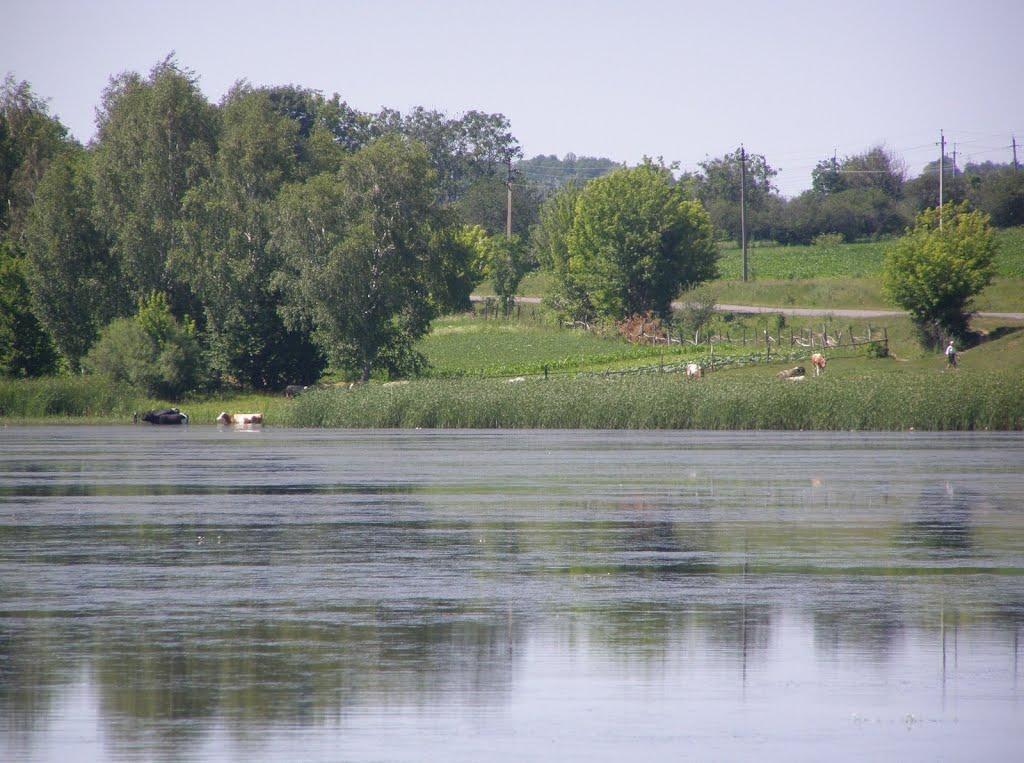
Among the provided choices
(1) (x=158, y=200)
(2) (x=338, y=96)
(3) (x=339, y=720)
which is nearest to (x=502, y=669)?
(3) (x=339, y=720)

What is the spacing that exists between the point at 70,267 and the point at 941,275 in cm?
4990

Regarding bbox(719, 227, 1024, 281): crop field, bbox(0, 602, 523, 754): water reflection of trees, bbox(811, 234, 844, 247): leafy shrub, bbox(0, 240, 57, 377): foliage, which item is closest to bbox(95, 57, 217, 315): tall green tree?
bbox(0, 240, 57, 377): foliage

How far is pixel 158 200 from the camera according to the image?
86938 millimetres

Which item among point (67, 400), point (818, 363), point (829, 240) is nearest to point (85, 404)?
point (67, 400)

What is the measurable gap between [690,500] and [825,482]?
200 inches

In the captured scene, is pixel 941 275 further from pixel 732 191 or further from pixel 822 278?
pixel 732 191

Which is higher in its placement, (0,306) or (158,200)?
(158,200)

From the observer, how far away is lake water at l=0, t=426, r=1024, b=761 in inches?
353

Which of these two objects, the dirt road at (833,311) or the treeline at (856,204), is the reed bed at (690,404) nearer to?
the dirt road at (833,311)

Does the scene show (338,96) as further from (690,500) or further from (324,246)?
(690,500)

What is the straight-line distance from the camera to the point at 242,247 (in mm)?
85125

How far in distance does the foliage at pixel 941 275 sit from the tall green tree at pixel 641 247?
30973mm

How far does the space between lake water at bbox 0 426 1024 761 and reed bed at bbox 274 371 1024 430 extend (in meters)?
28.7

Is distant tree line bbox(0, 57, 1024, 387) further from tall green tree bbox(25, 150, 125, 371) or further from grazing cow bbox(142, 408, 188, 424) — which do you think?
grazing cow bbox(142, 408, 188, 424)
